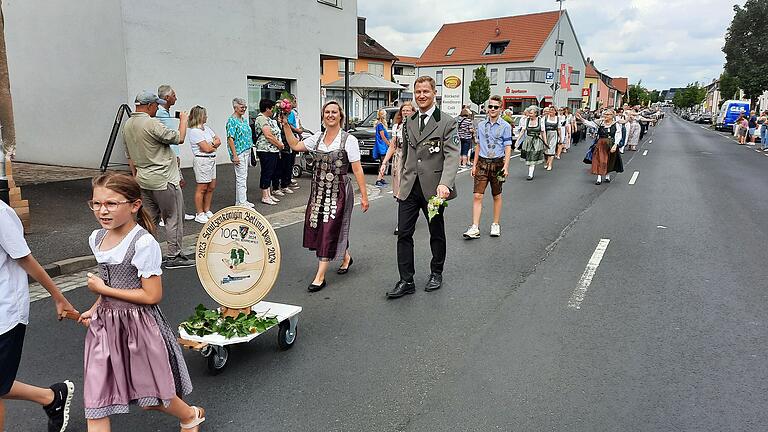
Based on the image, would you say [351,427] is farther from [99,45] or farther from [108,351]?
[99,45]

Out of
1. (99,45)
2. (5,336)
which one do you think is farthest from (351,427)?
(99,45)

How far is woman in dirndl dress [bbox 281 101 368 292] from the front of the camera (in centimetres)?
593

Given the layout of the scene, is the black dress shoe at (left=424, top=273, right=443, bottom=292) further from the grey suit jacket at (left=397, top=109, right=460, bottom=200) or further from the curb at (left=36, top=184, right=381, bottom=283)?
the curb at (left=36, top=184, right=381, bottom=283)

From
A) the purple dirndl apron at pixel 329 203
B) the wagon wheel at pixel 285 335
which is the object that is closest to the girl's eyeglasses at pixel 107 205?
the wagon wheel at pixel 285 335

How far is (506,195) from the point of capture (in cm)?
1277

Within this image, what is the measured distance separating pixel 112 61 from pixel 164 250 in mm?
7689

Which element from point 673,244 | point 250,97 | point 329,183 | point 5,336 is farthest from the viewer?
point 250,97

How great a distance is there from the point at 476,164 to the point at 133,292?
6.44m

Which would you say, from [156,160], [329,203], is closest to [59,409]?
[329,203]

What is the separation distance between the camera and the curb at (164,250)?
6449 mm

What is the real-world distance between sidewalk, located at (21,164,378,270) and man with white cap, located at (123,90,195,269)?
1080 millimetres

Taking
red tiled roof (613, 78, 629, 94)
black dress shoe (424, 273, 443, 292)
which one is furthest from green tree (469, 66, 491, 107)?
red tiled roof (613, 78, 629, 94)

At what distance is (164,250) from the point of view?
7.64m

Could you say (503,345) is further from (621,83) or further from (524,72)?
(621,83)
